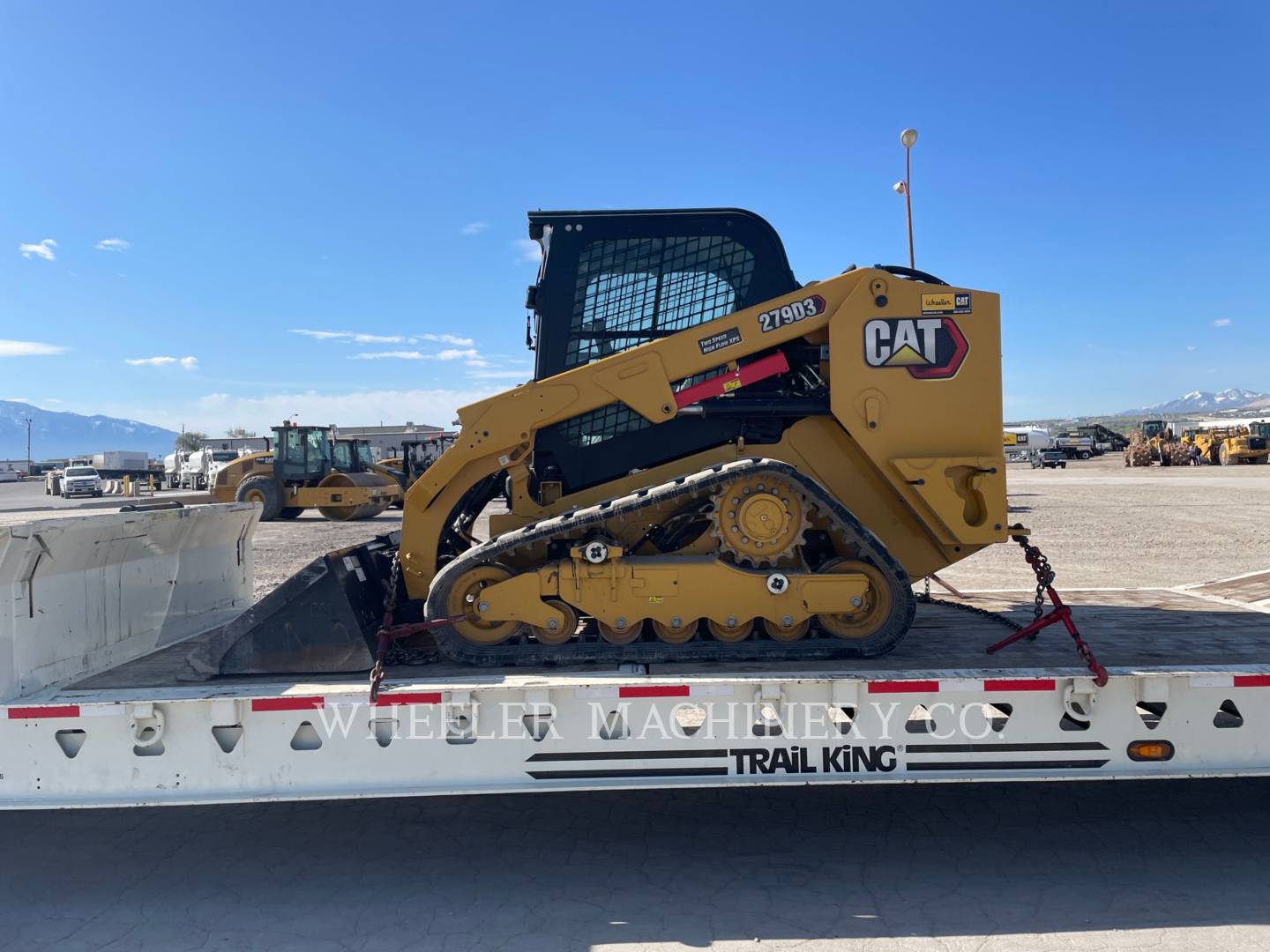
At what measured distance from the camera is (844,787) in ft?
15.8

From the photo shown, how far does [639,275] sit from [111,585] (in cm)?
347

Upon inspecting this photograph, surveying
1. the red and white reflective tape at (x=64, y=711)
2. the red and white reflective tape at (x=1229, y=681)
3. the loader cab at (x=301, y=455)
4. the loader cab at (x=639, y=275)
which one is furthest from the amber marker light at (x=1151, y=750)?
the loader cab at (x=301, y=455)

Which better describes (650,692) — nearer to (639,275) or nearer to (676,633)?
(676,633)

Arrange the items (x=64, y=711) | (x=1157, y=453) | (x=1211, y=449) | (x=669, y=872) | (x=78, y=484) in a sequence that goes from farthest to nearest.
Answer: (x=1157, y=453) < (x=1211, y=449) < (x=78, y=484) < (x=669, y=872) < (x=64, y=711)

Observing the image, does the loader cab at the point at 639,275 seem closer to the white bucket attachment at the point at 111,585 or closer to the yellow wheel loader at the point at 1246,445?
the white bucket attachment at the point at 111,585

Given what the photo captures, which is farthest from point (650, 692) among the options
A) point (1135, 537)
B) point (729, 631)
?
point (1135, 537)

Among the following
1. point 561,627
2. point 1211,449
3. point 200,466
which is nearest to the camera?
point 561,627

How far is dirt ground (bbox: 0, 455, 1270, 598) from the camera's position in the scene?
11711mm

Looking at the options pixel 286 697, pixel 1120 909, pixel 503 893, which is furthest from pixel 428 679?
pixel 1120 909

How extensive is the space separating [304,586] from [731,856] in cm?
255

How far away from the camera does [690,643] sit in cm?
446

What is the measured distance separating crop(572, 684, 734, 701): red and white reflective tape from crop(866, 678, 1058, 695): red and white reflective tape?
65 centimetres

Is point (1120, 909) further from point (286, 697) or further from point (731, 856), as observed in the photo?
point (286, 697)

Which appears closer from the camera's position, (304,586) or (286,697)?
(286,697)
